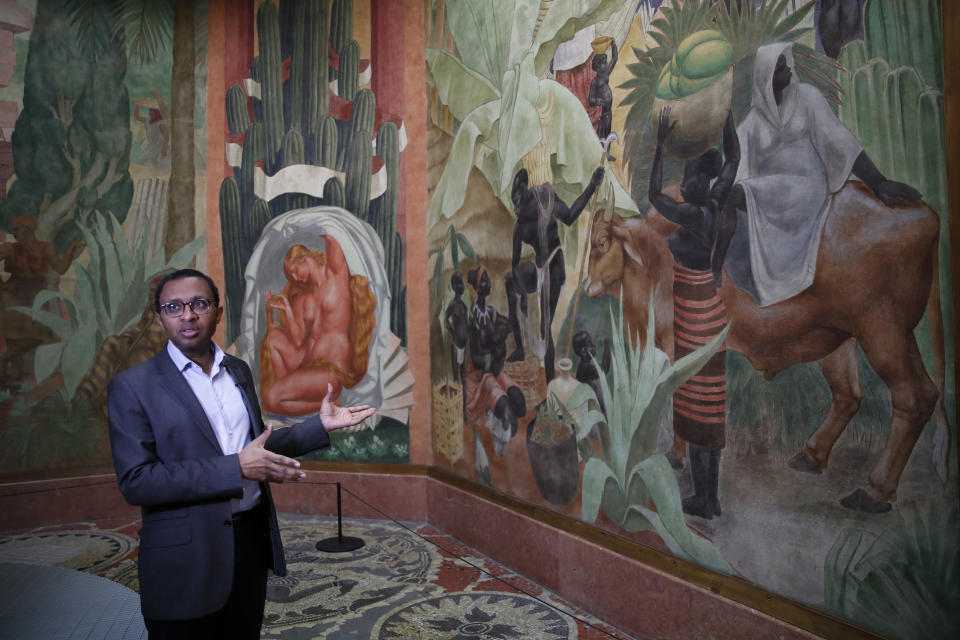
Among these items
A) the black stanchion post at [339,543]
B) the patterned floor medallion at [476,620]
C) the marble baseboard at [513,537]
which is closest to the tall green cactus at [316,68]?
the marble baseboard at [513,537]

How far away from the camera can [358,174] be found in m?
8.33

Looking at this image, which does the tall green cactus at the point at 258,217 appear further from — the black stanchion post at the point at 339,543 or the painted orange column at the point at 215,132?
the black stanchion post at the point at 339,543

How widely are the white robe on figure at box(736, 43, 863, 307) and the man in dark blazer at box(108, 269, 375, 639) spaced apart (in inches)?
99.0

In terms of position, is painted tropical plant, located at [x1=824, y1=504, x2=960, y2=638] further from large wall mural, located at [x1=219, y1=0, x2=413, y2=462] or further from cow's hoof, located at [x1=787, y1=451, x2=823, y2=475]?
large wall mural, located at [x1=219, y1=0, x2=413, y2=462]

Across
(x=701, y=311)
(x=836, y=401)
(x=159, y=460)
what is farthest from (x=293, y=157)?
(x=836, y=401)

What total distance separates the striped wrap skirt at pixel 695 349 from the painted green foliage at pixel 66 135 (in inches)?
286

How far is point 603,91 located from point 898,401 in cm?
300

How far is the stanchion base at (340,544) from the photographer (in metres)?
6.87

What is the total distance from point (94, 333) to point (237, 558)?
712cm

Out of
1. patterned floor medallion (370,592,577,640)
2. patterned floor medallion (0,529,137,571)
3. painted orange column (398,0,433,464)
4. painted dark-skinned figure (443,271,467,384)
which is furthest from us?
painted orange column (398,0,433,464)

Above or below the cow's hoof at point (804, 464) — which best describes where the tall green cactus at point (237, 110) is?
above

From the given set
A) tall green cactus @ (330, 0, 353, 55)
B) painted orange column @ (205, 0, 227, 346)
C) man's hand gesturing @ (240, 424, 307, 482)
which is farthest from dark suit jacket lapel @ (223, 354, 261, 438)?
tall green cactus @ (330, 0, 353, 55)

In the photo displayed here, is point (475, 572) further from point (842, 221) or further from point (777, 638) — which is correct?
point (842, 221)

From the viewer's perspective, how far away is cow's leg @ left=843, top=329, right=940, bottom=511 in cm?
324
